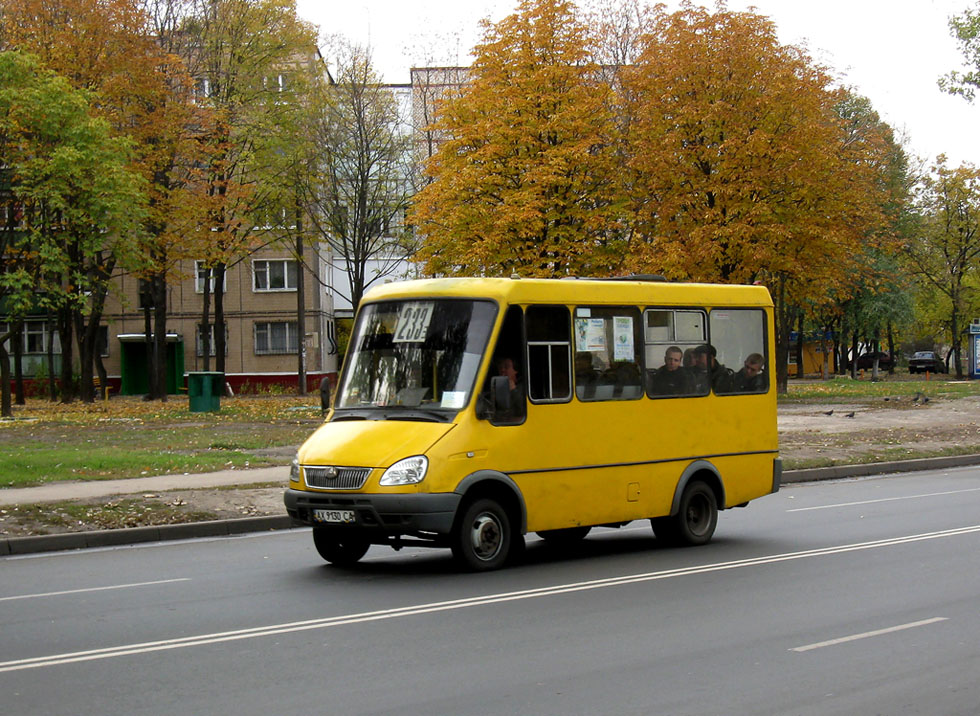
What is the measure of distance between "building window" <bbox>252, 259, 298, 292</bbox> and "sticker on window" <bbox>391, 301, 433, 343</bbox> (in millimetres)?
51944

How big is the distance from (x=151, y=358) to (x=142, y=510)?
36.8m

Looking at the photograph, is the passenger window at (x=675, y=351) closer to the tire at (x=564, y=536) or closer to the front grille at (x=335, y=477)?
the tire at (x=564, y=536)

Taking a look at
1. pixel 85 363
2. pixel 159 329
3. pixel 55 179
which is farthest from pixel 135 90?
pixel 85 363

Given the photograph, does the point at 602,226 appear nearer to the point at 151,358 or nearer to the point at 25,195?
the point at 25,195

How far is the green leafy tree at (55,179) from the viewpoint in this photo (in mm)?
36438

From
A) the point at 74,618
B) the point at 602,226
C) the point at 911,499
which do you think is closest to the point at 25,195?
the point at 602,226

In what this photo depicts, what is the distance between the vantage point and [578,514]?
39.6 ft

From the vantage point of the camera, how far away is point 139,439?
26.8m

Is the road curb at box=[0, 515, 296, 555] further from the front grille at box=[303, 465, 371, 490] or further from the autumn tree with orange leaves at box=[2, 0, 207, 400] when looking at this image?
the autumn tree with orange leaves at box=[2, 0, 207, 400]

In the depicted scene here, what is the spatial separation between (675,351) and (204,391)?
87.8ft

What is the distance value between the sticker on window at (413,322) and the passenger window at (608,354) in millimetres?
1483

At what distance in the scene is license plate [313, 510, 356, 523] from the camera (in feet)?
35.4

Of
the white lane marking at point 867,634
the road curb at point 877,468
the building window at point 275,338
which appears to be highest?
the building window at point 275,338

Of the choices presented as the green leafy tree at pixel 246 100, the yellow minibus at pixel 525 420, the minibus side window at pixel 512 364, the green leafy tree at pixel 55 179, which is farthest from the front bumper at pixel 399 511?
the green leafy tree at pixel 246 100
